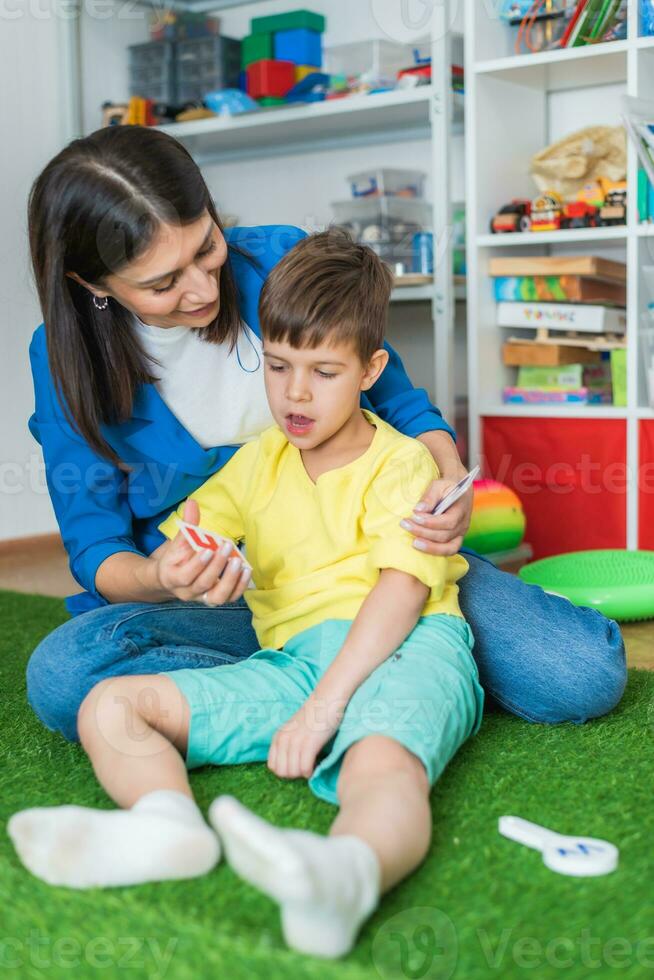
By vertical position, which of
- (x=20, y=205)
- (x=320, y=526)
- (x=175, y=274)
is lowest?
(x=320, y=526)

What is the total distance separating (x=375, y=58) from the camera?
242 centimetres

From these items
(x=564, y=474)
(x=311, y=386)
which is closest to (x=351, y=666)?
(x=311, y=386)

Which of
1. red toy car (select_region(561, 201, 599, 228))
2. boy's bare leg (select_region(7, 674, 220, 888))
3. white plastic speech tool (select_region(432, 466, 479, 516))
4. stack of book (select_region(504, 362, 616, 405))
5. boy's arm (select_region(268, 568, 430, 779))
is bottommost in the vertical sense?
boy's bare leg (select_region(7, 674, 220, 888))

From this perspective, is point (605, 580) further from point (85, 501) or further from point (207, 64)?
point (207, 64)

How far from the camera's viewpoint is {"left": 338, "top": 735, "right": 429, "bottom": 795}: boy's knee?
2.84 ft

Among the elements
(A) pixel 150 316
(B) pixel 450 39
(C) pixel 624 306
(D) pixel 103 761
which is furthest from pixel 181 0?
(D) pixel 103 761

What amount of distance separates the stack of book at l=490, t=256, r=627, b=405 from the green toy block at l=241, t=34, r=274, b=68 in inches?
31.3

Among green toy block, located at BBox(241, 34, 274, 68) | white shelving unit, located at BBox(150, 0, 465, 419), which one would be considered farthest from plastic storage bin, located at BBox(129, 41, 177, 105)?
green toy block, located at BBox(241, 34, 274, 68)

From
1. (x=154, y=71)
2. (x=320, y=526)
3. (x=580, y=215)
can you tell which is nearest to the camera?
(x=320, y=526)

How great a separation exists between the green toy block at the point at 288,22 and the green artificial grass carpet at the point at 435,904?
6.54 ft

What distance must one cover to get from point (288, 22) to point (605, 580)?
1551mm

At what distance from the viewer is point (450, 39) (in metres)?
2.22

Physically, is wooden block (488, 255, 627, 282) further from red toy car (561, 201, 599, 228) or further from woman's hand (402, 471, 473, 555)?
woman's hand (402, 471, 473, 555)

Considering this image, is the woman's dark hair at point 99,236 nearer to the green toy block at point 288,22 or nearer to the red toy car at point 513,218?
the red toy car at point 513,218
